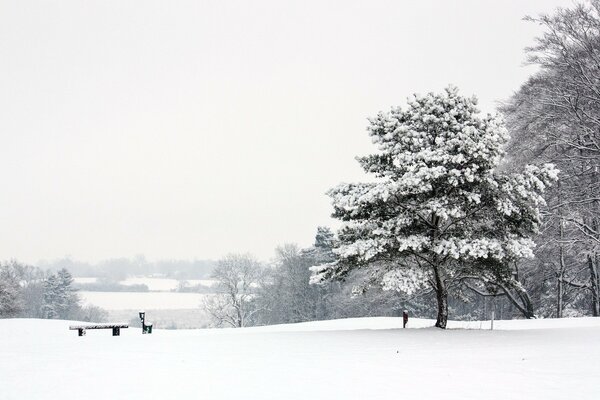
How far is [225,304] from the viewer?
170 feet

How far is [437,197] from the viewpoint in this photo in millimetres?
17016

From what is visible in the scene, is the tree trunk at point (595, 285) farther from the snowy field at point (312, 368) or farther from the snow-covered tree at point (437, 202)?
the snowy field at point (312, 368)

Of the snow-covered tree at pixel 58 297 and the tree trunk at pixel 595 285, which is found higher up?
the tree trunk at pixel 595 285

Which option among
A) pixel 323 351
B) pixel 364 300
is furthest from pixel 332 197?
pixel 364 300

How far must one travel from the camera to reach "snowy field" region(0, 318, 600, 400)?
28.0ft

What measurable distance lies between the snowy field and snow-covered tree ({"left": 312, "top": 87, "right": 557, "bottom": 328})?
97.0 inches

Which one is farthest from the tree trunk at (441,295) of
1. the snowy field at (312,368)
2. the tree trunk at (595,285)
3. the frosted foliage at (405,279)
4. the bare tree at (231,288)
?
the bare tree at (231,288)

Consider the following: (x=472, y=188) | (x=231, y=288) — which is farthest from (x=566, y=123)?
(x=231, y=288)

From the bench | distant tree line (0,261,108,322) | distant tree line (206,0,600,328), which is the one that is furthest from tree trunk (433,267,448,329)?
distant tree line (0,261,108,322)

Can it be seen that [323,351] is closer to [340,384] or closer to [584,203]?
[340,384]

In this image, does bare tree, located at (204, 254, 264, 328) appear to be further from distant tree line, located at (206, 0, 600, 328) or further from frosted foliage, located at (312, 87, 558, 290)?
frosted foliage, located at (312, 87, 558, 290)

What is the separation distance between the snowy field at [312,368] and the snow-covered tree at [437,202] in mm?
2464

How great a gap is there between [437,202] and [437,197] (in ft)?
2.90

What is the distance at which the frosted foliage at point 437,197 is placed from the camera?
16.2 metres
